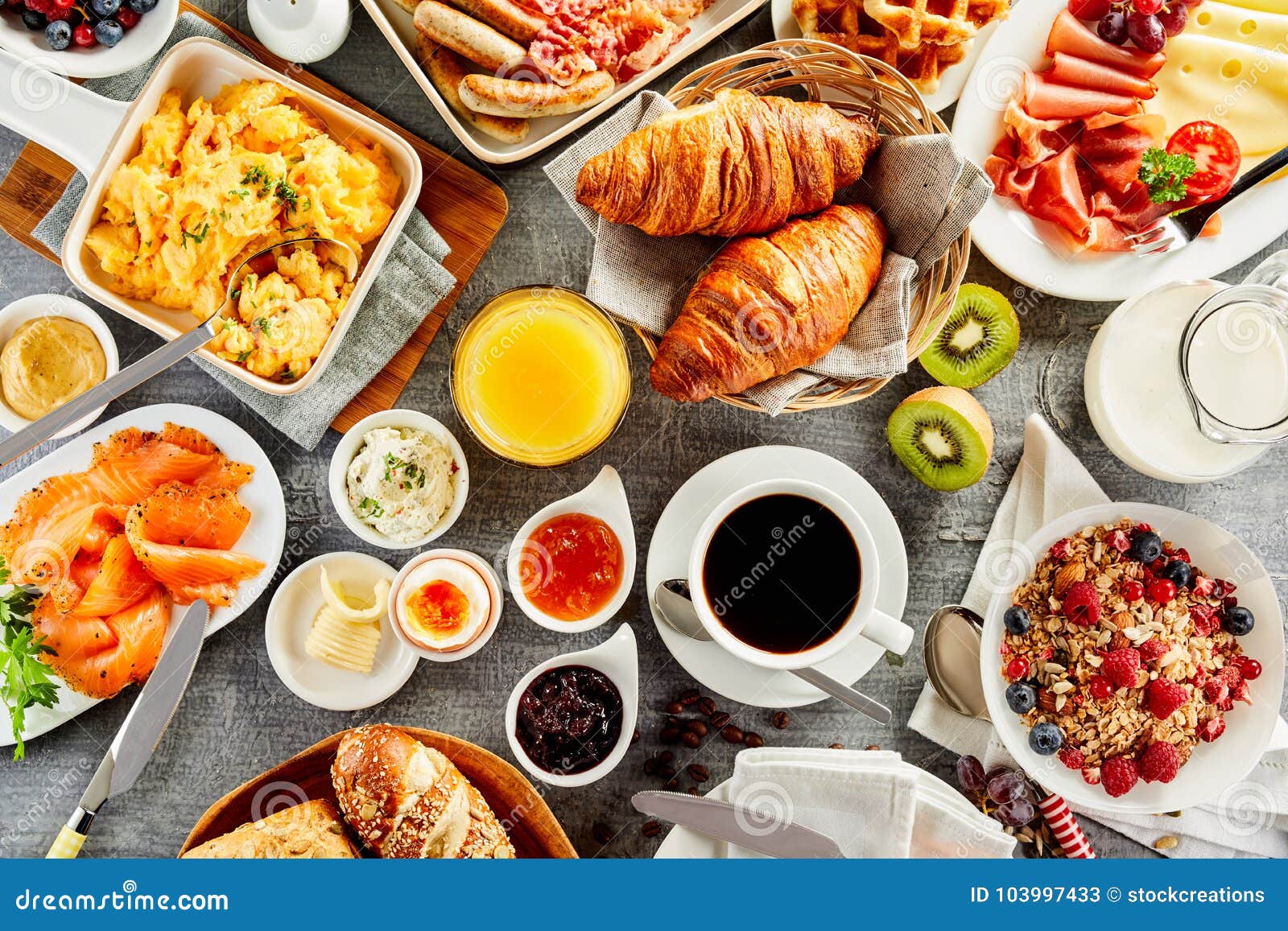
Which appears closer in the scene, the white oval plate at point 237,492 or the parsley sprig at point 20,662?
the parsley sprig at point 20,662

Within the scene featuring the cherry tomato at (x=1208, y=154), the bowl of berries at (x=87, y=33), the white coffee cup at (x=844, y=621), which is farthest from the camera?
the cherry tomato at (x=1208, y=154)

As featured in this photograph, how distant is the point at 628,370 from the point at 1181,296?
4.31ft

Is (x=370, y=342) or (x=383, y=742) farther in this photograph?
(x=370, y=342)

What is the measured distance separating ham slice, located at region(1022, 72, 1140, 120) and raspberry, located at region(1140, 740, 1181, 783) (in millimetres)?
1454

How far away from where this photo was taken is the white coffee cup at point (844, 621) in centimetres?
186

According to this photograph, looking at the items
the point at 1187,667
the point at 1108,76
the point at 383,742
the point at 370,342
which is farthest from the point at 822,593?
the point at 1108,76

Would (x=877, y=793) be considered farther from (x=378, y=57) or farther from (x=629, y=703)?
(x=378, y=57)

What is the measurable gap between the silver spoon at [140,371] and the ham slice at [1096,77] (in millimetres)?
1696

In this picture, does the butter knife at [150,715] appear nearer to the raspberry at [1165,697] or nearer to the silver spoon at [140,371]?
the silver spoon at [140,371]

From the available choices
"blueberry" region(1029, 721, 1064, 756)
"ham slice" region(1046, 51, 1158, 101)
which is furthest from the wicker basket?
"blueberry" region(1029, 721, 1064, 756)

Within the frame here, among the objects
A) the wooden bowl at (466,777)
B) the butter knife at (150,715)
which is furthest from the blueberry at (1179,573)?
the butter knife at (150,715)

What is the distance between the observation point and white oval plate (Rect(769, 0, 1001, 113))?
2117 mm

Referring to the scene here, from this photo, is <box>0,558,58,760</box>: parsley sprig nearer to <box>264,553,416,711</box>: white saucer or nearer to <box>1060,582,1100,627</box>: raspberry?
<box>264,553,416,711</box>: white saucer

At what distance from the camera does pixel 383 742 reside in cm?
195
